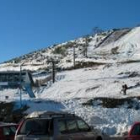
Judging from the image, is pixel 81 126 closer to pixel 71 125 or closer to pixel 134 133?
pixel 71 125

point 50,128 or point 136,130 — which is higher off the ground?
point 50,128

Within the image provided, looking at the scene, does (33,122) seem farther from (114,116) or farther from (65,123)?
(114,116)

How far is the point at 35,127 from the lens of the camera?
17.3m

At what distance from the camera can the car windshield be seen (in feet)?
55.9

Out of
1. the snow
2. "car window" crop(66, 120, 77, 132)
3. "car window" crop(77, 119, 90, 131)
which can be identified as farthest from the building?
"car window" crop(66, 120, 77, 132)

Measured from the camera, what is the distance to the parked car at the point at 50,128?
1697 centimetres

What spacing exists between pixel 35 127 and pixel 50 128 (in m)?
0.57

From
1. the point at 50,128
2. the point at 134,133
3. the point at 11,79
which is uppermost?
the point at 11,79

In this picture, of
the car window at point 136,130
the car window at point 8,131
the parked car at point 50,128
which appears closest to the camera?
the parked car at point 50,128

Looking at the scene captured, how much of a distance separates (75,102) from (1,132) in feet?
105

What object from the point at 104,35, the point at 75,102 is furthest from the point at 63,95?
the point at 104,35

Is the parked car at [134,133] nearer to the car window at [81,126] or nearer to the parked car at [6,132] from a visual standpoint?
the car window at [81,126]

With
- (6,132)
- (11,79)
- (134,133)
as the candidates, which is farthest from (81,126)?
(11,79)

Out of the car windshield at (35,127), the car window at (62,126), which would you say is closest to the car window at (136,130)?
the car window at (62,126)
